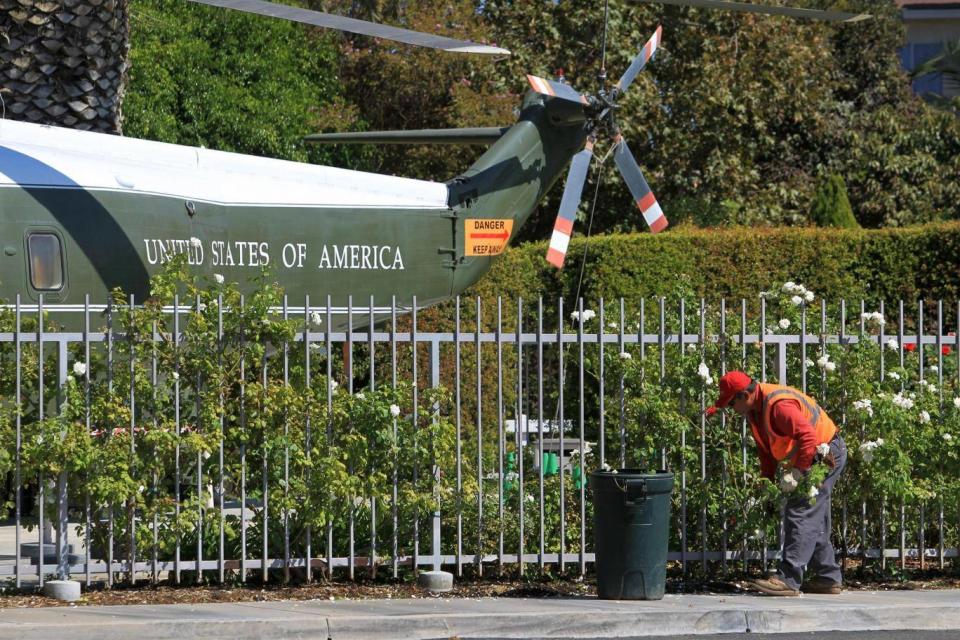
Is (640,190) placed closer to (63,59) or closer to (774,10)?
(774,10)

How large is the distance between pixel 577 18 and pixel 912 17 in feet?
72.8

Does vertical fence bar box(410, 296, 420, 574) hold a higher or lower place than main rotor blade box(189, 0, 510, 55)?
lower

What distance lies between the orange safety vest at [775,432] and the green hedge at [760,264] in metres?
9.85

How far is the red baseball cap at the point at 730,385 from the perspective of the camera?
9.62 meters

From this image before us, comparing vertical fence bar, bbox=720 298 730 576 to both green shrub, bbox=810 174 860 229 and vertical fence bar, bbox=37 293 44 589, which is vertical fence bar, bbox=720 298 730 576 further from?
green shrub, bbox=810 174 860 229

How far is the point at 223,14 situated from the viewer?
93.9ft

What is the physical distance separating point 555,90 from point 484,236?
1895 millimetres

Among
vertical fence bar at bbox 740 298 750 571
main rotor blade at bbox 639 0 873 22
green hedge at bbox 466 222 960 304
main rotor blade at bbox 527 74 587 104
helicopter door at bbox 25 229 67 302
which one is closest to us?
vertical fence bar at bbox 740 298 750 571

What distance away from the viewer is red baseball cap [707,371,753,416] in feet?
31.6

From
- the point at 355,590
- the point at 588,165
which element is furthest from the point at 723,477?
the point at 588,165

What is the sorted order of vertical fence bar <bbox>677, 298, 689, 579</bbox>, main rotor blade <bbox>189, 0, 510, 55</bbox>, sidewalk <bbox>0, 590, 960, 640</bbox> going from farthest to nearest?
main rotor blade <bbox>189, 0, 510, 55</bbox>
vertical fence bar <bbox>677, 298, 689, 579</bbox>
sidewalk <bbox>0, 590, 960, 640</bbox>

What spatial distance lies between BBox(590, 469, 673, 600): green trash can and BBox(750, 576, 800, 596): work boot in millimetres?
790

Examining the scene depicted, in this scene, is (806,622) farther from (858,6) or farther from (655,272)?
(858,6)

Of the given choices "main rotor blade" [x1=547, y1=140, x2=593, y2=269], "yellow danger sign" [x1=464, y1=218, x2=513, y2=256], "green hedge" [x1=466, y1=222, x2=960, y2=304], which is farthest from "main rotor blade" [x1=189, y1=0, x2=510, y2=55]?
"green hedge" [x1=466, y1=222, x2=960, y2=304]
